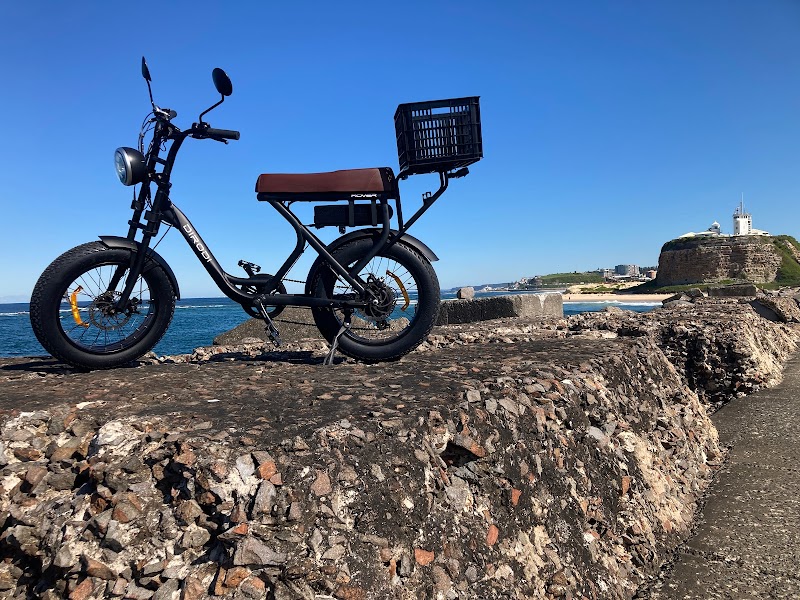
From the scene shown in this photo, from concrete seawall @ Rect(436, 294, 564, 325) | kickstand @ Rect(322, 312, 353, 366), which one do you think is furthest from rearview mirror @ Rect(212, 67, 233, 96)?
concrete seawall @ Rect(436, 294, 564, 325)

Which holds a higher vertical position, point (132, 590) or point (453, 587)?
point (132, 590)

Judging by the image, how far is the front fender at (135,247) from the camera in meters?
4.10

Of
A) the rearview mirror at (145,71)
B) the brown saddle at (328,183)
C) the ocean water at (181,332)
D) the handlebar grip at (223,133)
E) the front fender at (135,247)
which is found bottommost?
A: the ocean water at (181,332)

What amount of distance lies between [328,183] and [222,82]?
115cm

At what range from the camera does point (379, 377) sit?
3428mm

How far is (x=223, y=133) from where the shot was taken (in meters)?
4.30

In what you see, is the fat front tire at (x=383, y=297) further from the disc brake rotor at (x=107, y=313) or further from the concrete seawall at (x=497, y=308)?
the concrete seawall at (x=497, y=308)

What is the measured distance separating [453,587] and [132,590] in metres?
1.20

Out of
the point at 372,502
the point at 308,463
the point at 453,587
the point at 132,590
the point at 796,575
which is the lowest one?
the point at 796,575

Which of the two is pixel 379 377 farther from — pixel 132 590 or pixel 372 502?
pixel 132 590

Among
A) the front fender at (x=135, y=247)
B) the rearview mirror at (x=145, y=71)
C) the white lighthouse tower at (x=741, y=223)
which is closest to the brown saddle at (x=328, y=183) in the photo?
the front fender at (x=135, y=247)

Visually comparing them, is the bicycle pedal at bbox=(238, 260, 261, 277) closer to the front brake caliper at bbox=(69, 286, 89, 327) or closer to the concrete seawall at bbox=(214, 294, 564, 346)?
the front brake caliper at bbox=(69, 286, 89, 327)

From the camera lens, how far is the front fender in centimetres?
410

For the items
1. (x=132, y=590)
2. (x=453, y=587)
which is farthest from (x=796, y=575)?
(x=132, y=590)
